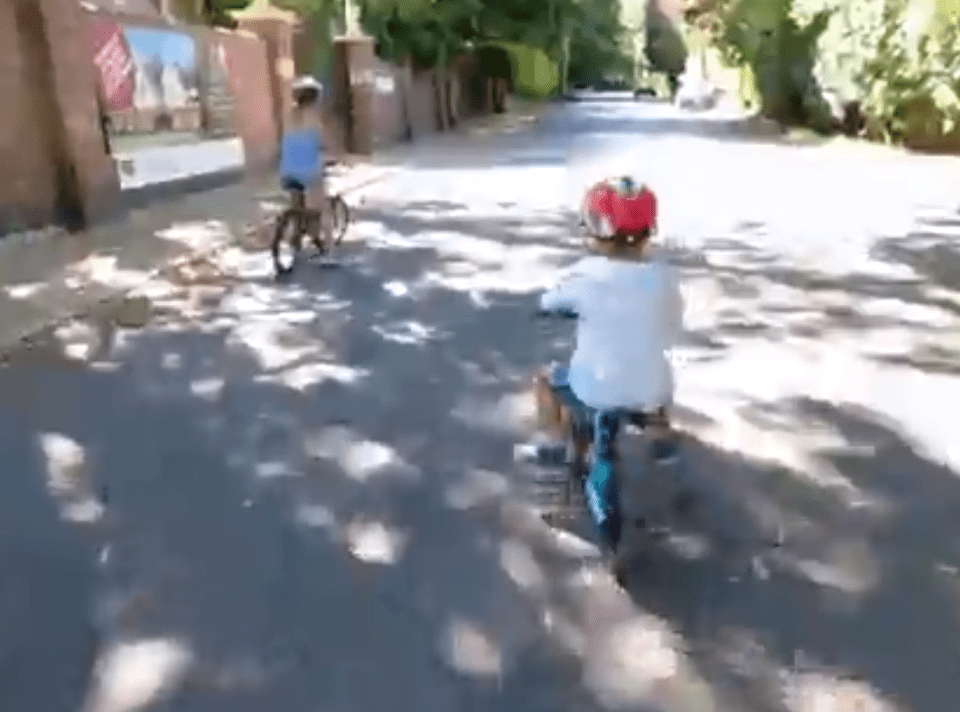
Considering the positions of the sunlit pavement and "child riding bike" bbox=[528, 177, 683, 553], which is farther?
"child riding bike" bbox=[528, 177, 683, 553]

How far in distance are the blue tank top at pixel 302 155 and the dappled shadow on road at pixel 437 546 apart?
124 inches

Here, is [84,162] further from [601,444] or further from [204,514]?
[601,444]

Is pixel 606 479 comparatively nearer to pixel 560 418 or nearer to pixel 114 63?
pixel 560 418

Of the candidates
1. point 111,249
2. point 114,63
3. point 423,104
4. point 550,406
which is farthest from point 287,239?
point 423,104

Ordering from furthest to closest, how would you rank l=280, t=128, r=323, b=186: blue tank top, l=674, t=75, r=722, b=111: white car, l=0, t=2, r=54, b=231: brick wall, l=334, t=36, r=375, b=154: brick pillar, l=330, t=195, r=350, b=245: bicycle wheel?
l=674, t=75, r=722, b=111: white car → l=334, t=36, r=375, b=154: brick pillar → l=0, t=2, r=54, b=231: brick wall → l=330, t=195, r=350, b=245: bicycle wheel → l=280, t=128, r=323, b=186: blue tank top

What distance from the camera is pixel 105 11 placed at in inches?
679

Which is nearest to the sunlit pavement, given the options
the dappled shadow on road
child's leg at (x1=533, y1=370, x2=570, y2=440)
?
the dappled shadow on road

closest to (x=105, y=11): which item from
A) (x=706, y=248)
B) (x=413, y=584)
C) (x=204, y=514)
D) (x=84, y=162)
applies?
(x=84, y=162)

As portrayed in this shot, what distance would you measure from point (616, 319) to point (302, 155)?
7.72m

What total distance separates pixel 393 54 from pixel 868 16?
1368 cm

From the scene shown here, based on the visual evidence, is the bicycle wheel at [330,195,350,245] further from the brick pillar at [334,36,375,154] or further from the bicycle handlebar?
the brick pillar at [334,36,375,154]

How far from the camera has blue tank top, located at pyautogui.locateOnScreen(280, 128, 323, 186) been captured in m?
11.5

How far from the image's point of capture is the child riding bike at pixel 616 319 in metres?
4.34

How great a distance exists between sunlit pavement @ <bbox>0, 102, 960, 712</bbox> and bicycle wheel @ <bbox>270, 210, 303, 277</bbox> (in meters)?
0.60
